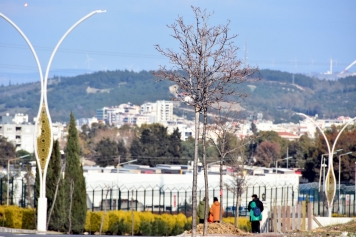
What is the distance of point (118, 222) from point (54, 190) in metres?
5.82

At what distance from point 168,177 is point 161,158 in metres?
49.7

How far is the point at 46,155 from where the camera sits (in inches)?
1074

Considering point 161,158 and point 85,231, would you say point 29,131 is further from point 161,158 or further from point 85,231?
point 85,231

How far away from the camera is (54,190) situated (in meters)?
32.0

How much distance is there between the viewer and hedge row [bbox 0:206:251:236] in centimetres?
3381

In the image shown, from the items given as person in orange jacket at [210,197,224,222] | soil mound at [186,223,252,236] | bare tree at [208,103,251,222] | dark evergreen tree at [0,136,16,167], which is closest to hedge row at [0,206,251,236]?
bare tree at [208,103,251,222]

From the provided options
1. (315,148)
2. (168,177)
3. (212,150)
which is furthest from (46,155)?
(212,150)

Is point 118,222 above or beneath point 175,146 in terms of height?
beneath

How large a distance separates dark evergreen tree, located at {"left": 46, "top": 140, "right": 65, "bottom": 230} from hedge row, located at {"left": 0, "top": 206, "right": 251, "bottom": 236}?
3.18 ft

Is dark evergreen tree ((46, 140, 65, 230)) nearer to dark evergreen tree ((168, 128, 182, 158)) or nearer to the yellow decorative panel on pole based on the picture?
the yellow decorative panel on pole

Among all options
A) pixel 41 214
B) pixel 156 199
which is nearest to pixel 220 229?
pixel 41 214

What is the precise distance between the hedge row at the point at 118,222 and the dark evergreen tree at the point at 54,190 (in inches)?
38.2

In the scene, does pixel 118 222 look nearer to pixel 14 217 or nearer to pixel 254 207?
pixel 14 217

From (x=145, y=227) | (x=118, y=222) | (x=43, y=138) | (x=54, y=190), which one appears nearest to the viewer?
(x=43, y=138)
